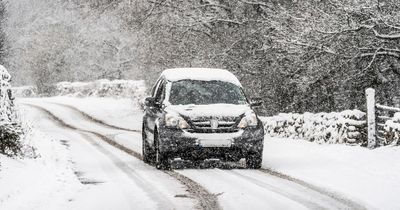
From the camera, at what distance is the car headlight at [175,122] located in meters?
12.7

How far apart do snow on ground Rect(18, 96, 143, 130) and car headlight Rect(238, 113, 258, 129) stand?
58.7 ft

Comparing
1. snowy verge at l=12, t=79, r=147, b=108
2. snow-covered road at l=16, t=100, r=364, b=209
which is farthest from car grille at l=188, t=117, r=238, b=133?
snowy verge at l=12, t=79, r=147, b=108

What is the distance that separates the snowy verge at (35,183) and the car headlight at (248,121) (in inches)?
124

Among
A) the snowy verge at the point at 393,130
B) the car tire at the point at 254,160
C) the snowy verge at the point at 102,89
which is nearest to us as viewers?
the car tire at the point at 254,160

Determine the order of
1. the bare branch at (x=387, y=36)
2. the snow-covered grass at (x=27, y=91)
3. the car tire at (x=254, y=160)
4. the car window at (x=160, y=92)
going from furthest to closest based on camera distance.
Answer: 1. the snow-covered grass at (x=27, y=91)
2. the bare branch at (x=387, y=36)
3. the car window at (x=160, y=92)
4. the car tire at (x=254, y=160)

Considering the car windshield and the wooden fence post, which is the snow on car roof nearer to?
the car windshield

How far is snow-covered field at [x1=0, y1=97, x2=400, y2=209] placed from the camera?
29.5 feet

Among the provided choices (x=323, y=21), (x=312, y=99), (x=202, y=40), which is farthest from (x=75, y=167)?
(x=202, y=40)

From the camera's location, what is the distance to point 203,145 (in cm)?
1256

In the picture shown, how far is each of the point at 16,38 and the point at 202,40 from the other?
5150 centimetres

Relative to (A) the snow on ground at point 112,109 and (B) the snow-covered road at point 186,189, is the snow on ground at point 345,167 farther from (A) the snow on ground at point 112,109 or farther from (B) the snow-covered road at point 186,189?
(A) the snow on ground at point 112,109

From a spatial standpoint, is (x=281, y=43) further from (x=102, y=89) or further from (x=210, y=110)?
(x=102, y=89)

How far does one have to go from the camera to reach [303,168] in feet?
42.0

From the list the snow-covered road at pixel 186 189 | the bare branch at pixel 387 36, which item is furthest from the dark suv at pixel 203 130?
the bare branch at pixel 387 36
